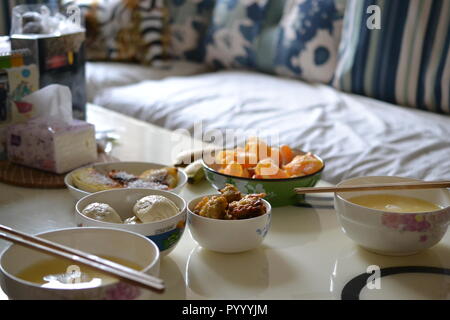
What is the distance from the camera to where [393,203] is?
0.96 meters

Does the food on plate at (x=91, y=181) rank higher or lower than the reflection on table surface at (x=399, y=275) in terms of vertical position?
higher

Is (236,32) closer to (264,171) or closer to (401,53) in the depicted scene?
(401,53)

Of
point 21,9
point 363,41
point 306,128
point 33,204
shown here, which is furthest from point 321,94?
point 33,204

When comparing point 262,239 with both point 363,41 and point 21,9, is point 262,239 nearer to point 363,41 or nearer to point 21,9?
point 21,9

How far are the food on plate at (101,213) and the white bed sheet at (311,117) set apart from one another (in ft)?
2.55

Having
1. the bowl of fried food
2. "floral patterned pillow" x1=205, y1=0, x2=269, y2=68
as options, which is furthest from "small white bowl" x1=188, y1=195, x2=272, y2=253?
"floral patterned pillow" x1=205, y1=0, x2=269, y2=68

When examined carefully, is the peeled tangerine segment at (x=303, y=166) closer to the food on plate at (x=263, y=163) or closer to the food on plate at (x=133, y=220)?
the food on plate at (x=263, y=163)

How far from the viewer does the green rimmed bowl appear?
106 cm

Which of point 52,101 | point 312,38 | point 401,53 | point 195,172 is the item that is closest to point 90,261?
point 195,172

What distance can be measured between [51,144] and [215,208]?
47 centimetres

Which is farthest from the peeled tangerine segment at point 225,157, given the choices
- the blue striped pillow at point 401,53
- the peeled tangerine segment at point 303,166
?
the blue striped pillow at point 401,53

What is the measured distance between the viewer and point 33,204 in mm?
1091

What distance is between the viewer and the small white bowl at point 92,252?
651mm

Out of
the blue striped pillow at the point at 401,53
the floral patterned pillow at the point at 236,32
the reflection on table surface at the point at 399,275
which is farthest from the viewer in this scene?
the floral patterned pillow at the point at 236,32
